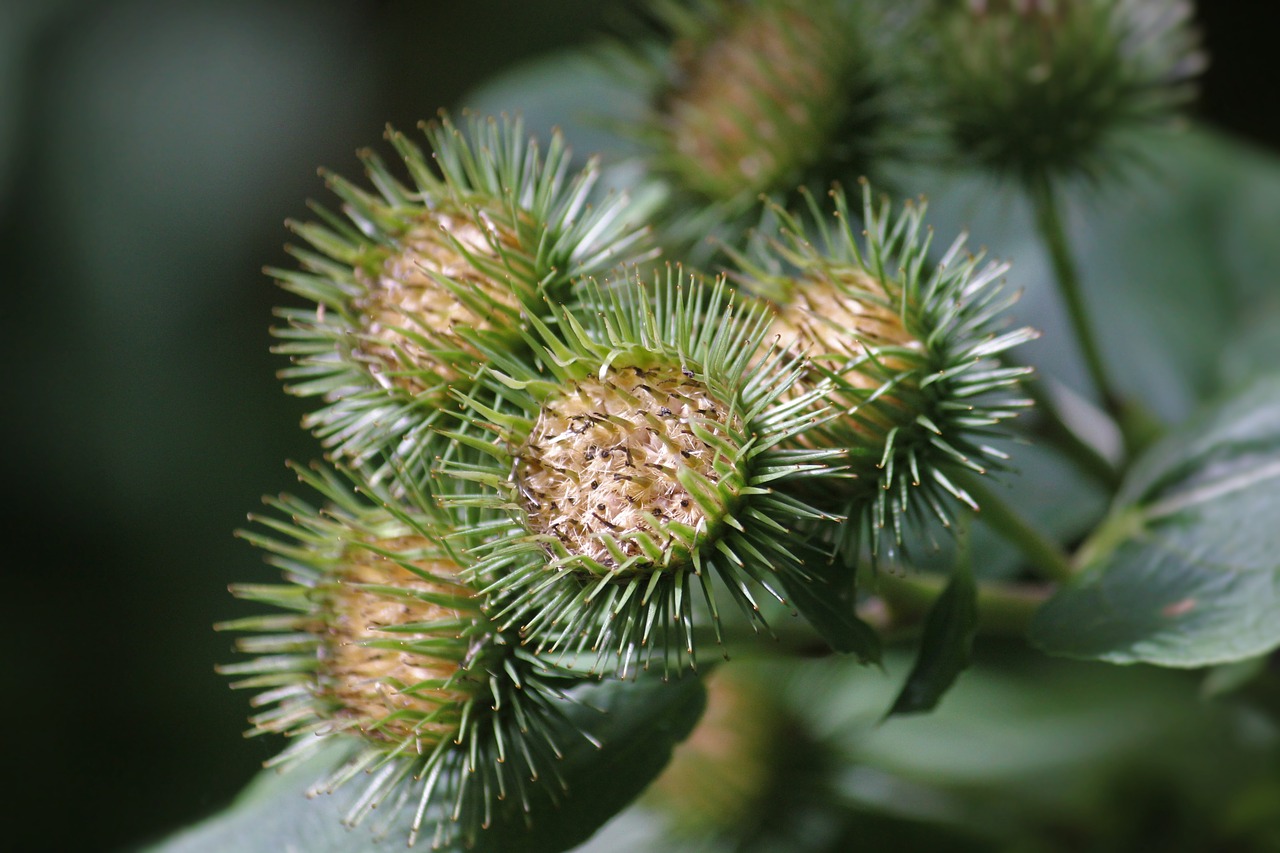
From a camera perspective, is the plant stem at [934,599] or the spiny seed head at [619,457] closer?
the spiny seed head at [619,457]

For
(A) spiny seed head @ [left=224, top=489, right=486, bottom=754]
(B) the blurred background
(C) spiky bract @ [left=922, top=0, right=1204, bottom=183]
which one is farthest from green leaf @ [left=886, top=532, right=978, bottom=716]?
(B) the blurred background

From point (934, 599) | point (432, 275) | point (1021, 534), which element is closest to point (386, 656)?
point (432, 275)

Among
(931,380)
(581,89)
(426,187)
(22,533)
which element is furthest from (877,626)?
(22,533)

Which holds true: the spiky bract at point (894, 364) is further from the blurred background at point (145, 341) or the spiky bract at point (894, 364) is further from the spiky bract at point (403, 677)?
the blurred background at point (145, 341)

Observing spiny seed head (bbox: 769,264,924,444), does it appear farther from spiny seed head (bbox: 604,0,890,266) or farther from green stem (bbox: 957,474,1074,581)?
spiny seed head (bbox: 604,0,890,266)

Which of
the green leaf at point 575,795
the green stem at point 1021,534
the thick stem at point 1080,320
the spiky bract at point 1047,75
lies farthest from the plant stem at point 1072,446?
the green leaf at point 575,795
